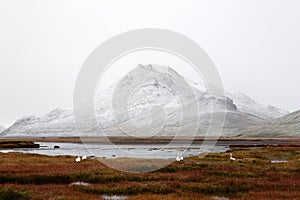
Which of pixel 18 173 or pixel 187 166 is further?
pixel 187 166

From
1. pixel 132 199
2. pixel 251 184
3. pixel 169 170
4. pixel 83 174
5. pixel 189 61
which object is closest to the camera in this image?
pixel 132 199

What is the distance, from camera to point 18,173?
29750 millimetres

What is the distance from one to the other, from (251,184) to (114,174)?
11.1 m

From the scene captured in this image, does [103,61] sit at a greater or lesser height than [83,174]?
greater

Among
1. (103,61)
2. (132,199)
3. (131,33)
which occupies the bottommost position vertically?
(132,199)

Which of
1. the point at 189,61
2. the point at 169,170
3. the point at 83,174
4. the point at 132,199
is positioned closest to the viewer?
the point at 132,199

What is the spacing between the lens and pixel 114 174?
29.8m

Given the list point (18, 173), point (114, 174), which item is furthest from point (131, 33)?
point (18, 173)

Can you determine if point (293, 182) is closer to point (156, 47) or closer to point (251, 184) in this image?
point (251, 184)

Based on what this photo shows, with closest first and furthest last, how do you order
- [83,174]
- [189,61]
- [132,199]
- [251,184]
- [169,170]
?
1. [132,199]
2. [251,184]
3. [83,174]
4. [189,61]
5. [169,170]

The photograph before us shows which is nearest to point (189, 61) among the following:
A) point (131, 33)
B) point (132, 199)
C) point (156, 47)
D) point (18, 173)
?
point (156, 47)

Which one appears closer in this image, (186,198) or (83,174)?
(186,198)

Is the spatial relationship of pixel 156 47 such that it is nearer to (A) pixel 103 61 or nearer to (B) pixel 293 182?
(A) pixel 103 61

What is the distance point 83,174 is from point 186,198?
1189cm
